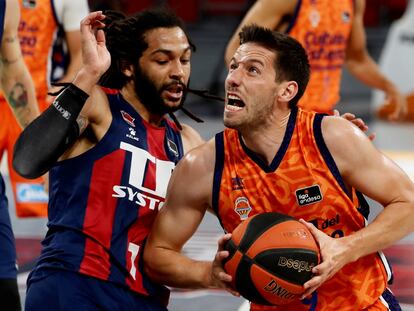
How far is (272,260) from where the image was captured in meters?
3.50

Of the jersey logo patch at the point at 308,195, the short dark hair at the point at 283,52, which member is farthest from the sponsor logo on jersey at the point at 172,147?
the jersey logo patch at the point at 308,195

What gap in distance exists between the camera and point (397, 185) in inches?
146

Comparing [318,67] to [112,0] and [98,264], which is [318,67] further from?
[98,264]

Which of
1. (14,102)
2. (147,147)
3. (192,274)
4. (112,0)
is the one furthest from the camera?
(112,0)

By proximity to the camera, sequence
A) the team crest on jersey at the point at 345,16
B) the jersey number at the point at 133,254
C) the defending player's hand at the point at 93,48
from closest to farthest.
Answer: the defending player's hand at the point at 93,48 < the jersey number at the point at 133,254 < the team crest on jersey at the point at 345,16

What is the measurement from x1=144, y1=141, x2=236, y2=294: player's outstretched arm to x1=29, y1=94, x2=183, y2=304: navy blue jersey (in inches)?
3.1

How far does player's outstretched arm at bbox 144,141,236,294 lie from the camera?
380 cm

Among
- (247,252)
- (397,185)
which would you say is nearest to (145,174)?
(247,252)

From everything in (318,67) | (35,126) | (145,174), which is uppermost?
(35,126)

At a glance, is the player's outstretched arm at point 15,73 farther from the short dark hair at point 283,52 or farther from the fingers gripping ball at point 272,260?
the fingers gripping ball at point 272,260

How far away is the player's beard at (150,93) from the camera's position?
13.3ft

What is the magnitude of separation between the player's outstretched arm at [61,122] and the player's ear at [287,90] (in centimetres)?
69

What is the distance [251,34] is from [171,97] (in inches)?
17.2

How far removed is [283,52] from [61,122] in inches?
35.8
